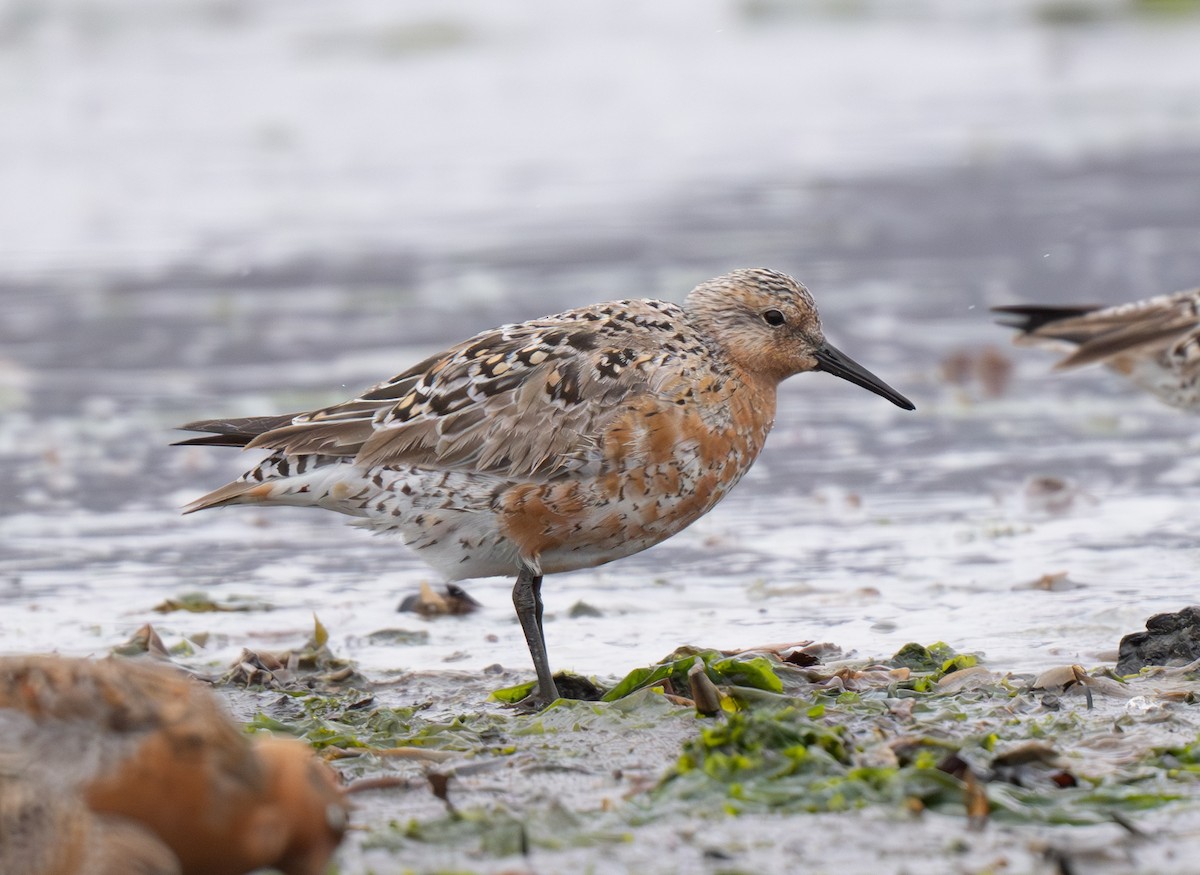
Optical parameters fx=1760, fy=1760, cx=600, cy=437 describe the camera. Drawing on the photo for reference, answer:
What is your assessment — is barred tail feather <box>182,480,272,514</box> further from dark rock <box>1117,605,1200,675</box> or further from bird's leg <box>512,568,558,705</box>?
dark rock <box>1117,605,1200,675</box>

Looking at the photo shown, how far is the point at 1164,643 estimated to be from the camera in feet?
19.6

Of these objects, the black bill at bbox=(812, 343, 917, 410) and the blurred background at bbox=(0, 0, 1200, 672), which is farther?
the blurred background at bbox=(0, 0, 1200, 672)

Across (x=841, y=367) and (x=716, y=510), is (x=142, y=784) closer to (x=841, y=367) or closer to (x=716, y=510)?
(x=841, y=367)

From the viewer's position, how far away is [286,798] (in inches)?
146

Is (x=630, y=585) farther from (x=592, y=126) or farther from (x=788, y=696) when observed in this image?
(x=592, y=126)

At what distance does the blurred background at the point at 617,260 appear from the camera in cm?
771

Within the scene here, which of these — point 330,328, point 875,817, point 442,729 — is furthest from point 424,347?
point 875,817

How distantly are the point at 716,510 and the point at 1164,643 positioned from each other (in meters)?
3.44

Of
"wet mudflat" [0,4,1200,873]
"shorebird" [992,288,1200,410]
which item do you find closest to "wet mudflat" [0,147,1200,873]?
"wet mudflat" [0,4,1200,873]

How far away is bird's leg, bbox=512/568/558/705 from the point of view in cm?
592

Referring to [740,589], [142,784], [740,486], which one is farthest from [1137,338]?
[142,784]

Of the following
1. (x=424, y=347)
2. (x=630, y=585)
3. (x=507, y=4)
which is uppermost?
(x=507, y=4)

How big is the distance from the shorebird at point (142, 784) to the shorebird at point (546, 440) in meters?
2.25

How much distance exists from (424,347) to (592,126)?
9416 mm
